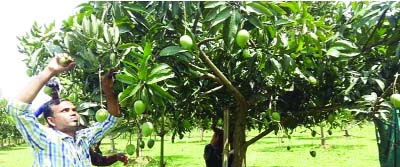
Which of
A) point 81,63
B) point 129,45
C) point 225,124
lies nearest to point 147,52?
point 129,45

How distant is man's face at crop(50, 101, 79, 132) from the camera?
187 cm

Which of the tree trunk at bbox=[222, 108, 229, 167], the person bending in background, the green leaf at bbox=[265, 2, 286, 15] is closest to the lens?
the green leaf at bbox=[265, 2, 286, 15]

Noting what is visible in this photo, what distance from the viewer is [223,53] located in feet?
9.04

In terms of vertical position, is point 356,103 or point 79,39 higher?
point 79,39

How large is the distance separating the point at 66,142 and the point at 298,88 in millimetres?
1671

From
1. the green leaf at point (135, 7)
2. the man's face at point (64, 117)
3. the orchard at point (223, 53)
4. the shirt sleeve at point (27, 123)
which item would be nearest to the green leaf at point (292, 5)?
the orchard at point (223, 53)

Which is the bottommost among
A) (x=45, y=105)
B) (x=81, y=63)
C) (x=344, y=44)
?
(x=45, y=105)

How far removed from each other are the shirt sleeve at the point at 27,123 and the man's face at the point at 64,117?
13 cm

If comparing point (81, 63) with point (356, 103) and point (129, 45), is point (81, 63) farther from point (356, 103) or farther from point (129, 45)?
point (356, 103)

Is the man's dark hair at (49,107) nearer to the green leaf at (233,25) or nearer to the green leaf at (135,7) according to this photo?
the green leaf at (135,7)

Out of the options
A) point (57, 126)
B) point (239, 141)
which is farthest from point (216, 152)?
point (57, 126)

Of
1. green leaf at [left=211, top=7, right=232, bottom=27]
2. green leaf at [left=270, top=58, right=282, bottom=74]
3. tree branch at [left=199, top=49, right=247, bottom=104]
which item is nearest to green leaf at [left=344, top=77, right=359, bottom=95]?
green leaf at [left=270, top=58, right=282, bottom=74]

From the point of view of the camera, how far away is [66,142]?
5.96 ft

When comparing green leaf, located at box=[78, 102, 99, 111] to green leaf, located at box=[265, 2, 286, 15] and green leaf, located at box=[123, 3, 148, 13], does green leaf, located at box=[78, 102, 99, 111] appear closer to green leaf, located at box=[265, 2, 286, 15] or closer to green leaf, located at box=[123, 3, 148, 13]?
green leaf, located at box=[123, 3, 148, 13]
